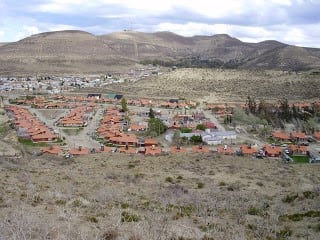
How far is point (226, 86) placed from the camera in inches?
3482

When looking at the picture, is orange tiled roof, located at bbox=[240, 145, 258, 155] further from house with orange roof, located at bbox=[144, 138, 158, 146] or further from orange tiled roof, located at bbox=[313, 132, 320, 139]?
orange tiled roof, located at bbox=[313, 132, 320, 139]

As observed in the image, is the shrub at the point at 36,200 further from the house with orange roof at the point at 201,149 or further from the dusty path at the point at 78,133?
the dusty path at the point at 78,133

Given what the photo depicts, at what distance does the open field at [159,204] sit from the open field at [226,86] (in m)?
53.7

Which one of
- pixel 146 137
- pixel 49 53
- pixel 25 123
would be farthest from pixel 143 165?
pixel 49 53

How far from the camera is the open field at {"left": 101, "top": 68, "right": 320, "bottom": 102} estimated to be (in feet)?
250

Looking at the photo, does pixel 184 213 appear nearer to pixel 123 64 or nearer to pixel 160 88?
pixel 160 88

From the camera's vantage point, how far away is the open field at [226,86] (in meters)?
76.3

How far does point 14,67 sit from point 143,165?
12449cm

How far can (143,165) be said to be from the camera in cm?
2473

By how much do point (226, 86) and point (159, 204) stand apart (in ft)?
255

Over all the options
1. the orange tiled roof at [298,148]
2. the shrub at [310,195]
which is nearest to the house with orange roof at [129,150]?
the orange tiled roof at [298,148]

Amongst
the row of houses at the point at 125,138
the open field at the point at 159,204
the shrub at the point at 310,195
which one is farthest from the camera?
the row of houses at the point at 125,138

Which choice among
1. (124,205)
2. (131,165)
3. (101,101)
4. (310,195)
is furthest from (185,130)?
(124,205)

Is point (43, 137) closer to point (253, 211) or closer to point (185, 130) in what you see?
point (185, 130)
